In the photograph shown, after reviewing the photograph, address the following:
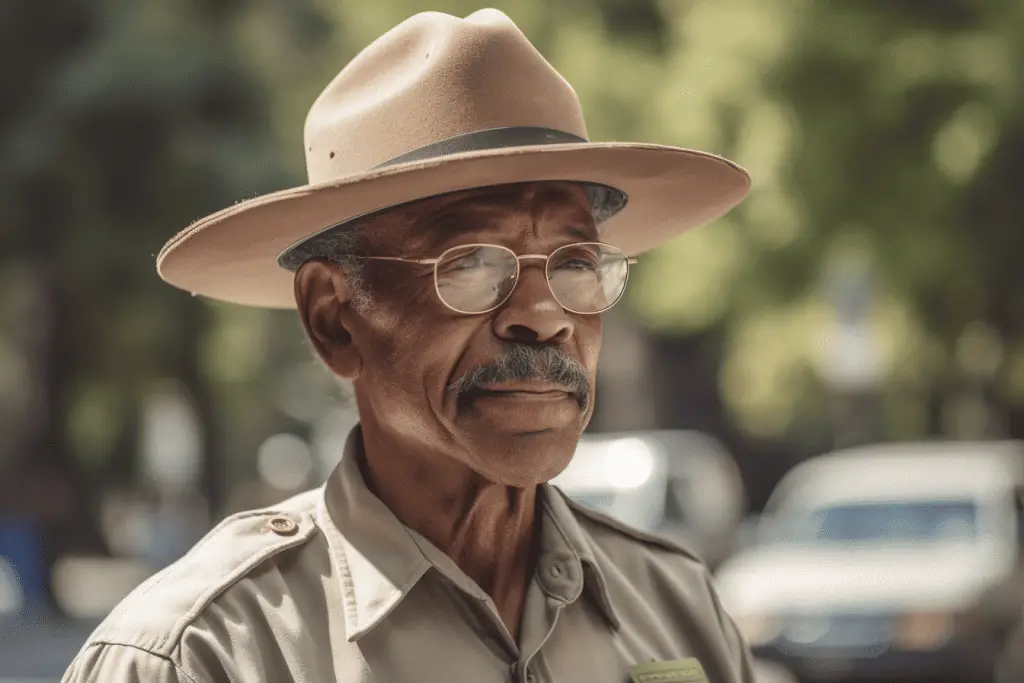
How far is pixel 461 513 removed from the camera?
8.51ft

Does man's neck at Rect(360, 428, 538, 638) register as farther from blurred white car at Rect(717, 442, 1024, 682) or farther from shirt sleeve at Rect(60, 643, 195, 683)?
blurred white car at Rect(717, 442, 1024, 682)

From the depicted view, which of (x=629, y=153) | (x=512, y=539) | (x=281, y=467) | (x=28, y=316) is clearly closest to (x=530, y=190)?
(x=629, y=153)

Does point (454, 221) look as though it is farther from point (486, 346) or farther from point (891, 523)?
point (891, 523)

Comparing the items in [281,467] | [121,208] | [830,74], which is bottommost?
[281,467]

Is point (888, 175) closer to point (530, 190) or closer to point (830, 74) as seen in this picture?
point (830, 74)

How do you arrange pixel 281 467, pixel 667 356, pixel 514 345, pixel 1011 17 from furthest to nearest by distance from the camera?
pixel 281 467
pixel 667 356
pixel 1011 17
pixel 514 345

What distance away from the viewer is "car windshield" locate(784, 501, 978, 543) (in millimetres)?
11656

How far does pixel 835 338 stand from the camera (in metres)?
16.5

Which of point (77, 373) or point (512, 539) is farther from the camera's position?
point (77, 373)

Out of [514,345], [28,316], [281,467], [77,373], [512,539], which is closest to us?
[514,345]

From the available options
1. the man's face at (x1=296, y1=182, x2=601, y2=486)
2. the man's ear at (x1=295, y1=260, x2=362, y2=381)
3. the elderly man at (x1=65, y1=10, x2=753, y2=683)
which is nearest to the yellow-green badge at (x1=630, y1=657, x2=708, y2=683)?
the elderly man at (x1=65, y1=10, x2=753, y2=683)

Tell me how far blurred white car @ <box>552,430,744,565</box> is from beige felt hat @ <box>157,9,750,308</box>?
11.1m

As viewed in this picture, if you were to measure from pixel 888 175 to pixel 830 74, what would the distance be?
0.91 m

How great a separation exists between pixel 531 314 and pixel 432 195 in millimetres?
231
